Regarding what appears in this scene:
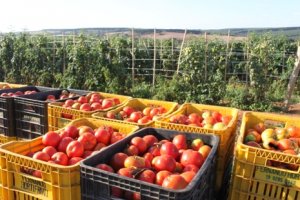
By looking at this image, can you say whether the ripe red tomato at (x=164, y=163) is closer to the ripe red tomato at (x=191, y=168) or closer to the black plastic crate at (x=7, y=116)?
the ripe red tomato at (x=191, y=168)

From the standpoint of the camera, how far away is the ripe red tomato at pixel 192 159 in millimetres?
→ 2281

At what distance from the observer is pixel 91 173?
1.90 m

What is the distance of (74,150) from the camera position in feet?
8.00

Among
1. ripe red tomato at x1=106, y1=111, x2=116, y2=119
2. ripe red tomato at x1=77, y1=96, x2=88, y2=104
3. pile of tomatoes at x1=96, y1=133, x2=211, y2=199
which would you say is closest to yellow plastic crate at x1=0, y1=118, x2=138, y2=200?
pile of tomatoes at x1=96, y1=133, x2=211, y2=199

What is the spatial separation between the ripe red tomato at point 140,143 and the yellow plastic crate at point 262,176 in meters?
0.71

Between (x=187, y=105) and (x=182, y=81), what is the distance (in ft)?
20.7

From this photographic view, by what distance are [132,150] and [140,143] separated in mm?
107

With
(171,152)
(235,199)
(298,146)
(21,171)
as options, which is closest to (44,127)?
(21,171)

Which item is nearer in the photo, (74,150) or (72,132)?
(74,150)

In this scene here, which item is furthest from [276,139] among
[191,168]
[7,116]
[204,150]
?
[7,116]

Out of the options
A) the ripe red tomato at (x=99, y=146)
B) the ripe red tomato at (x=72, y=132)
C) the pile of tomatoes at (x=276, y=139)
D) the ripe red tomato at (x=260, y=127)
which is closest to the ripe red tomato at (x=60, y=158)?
the ripe red tomato at (x=99, y=146)

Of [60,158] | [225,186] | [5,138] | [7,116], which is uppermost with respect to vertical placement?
[60,158]

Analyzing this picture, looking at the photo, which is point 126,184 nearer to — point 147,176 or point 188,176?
point 147,176

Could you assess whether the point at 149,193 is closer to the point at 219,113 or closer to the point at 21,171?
the point at 21,171
